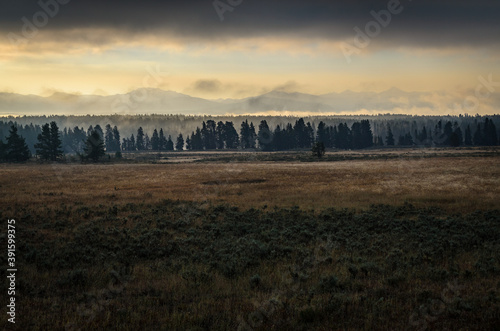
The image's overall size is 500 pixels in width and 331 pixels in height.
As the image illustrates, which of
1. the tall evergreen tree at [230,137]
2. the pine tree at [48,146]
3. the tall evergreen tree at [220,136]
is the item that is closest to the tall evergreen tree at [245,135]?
the tall evergreen tree at [230,137]

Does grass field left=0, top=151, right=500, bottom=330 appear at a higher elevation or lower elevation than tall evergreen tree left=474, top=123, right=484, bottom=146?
lower

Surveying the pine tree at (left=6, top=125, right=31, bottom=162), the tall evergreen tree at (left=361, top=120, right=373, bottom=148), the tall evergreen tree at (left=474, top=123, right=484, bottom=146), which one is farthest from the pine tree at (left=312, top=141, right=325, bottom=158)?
the tall evergreen tree at (left=474, top=123, right=484, bottom=146)

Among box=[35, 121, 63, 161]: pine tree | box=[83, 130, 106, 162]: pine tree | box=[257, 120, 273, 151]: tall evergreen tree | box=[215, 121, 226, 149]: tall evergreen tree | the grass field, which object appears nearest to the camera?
the grass field

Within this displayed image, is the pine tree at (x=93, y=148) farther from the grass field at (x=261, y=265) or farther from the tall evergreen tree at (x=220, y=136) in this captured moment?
the tall evergreen tree at (x=220, y=136)

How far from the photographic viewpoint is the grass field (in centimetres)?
822

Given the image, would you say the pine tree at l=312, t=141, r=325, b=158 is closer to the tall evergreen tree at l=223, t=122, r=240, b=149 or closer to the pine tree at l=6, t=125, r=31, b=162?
the tall evergreen tree at l=223, t=122, r=240, b=149

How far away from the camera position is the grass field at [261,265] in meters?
8.22

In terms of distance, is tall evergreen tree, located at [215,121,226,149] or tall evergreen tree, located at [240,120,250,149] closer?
tall evergreen tree, located at [240,120,250,149]

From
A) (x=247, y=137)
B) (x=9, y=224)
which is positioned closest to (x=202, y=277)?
(x=9, y=224)

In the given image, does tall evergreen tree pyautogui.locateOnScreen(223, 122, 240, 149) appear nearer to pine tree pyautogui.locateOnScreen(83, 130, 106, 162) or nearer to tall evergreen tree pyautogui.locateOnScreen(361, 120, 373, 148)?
tall evergreen tree pyautogui.locateOnScreen(361, 120, 373, 148)

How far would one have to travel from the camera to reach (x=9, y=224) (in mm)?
18219

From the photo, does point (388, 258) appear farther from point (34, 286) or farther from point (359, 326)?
point (34, 286)

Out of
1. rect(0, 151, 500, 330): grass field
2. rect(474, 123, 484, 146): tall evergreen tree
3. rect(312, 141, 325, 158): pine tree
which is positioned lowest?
rect(0, 151, 500, 330): grass field

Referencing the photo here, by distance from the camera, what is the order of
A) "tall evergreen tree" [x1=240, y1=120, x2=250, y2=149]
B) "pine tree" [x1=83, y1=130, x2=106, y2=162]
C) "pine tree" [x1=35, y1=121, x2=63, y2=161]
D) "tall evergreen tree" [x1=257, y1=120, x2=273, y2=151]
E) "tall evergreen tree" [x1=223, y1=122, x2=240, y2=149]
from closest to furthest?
"pine tree" [x1=83, y1=130, x2=106, y2=162] < "pine tree" [x1=35, y1=121, x2=63, y2=161] < "tall evergreen tree" [x1=257, y1=120, x2=273, y2=151] < "tall evergreen tree" [x1=240, y1=120, x2=250, y2=149] < "tall evergreen tree" [x1=223, y1=122, x2=240, y2=149]
